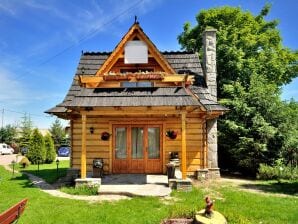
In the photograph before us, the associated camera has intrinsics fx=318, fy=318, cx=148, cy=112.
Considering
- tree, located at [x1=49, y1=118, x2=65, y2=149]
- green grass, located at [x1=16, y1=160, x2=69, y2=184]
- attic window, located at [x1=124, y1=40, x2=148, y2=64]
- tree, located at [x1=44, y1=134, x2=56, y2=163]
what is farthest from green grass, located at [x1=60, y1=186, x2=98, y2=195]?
tree, located at [x1=49, y1=118, x2=65, y2=149]

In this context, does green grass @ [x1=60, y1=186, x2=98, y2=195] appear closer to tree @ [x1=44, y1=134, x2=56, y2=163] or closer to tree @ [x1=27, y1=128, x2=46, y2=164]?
tree @ [x1=27, y1=128, x2=46, y2=164]

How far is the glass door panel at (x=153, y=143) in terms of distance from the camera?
14578 millimetres

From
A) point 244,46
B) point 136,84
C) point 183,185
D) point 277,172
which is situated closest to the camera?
point 183,185

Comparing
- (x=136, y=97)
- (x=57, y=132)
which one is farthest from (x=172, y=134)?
(x=57, y=132)

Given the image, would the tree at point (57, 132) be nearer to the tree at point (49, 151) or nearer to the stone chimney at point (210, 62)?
the tree at point (49, 151)

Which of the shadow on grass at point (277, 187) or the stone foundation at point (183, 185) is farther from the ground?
the stone foundation at point (183, 185)

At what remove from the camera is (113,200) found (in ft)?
33.4

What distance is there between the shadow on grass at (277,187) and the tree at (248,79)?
2.39m

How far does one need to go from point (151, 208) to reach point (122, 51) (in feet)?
24.4

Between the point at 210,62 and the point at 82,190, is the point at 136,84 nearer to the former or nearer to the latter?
the point at 210,62

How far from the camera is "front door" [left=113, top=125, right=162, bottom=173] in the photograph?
14508mm

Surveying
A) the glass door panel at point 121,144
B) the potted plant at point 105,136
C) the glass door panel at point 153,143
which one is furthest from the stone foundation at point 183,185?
the potted plant at point 105,136

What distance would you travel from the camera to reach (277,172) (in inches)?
580

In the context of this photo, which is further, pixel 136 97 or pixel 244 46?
pixel 244 46
